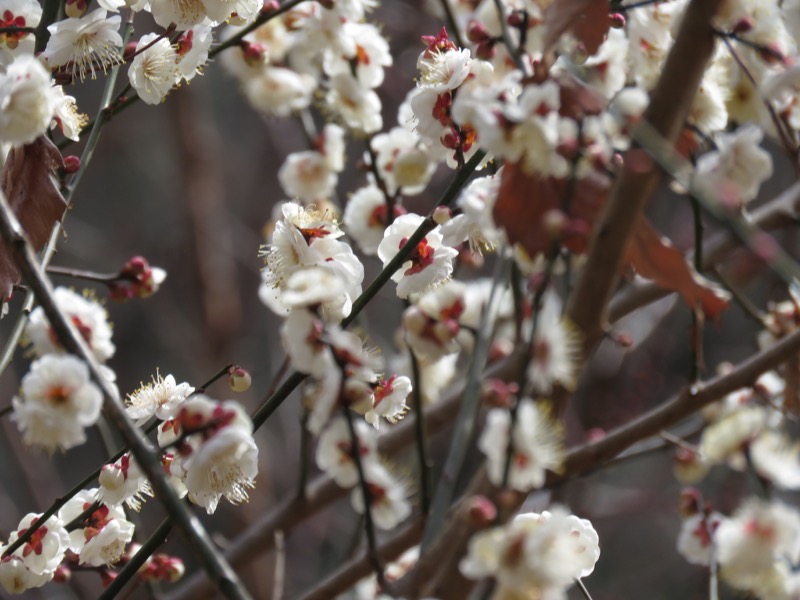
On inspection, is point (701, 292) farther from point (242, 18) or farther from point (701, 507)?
point (242, 18)

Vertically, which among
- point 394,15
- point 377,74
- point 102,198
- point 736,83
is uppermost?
point 736,83

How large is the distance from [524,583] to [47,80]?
2.30 feet

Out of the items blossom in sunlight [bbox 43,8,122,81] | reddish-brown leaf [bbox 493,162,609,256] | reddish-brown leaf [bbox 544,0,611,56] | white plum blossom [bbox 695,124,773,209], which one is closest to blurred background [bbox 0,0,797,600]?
white plum blossom [bbox 695,124,773,209]

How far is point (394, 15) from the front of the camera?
14.5 feet

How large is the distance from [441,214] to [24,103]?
46 cm

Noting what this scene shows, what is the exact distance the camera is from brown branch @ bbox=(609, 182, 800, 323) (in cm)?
201

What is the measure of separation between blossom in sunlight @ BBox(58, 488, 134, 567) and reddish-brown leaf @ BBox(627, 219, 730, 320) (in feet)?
2.30

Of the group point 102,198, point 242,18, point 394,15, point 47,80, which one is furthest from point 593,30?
point 102,198

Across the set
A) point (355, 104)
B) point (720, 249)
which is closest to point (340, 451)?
point (355, 104)

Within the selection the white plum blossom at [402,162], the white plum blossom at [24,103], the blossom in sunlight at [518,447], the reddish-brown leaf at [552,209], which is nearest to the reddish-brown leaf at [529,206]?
the reddish-brown leaf at [552,209]

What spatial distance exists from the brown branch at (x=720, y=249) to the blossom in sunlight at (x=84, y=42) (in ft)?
3.69

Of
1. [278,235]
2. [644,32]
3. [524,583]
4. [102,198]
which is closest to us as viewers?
[524,583]

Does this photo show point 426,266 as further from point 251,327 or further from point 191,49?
point 251,327

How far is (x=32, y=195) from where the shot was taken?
3.98 ft
